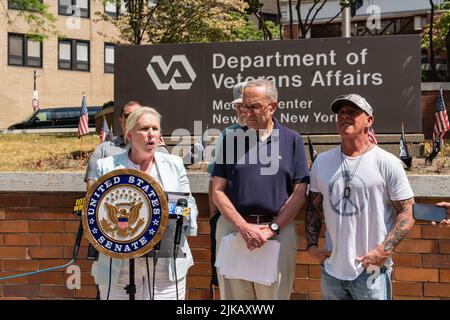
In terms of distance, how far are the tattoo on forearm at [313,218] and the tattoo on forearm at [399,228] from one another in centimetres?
48

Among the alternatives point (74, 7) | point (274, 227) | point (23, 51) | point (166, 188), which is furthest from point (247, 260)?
A: point (23, 51)

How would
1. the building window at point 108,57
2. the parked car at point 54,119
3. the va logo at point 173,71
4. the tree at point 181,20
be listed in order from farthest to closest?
the building window at point 108,57, the parked car at point 54,119, the tree at point 181,20, the va logo at point 173,71

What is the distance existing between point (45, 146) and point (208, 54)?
18.9 feet

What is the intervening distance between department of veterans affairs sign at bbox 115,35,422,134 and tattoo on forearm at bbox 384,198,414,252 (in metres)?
3.70

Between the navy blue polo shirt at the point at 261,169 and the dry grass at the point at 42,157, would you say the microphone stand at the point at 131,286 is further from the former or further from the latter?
the dry grass at the point at 42,157

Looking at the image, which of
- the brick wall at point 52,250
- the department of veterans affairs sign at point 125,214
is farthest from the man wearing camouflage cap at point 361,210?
the brick wall at point 52,250

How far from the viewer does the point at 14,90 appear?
38000 millimetres

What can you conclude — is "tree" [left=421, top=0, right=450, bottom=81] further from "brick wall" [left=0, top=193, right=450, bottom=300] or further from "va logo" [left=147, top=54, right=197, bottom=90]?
"brick wall" [left=0, top=193, right=450, bottom=300]

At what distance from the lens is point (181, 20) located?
82.0 ft

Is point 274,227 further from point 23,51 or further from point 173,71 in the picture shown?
point 23,51

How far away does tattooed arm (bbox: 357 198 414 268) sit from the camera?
12.4 ft

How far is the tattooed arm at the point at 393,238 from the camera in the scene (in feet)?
12.4

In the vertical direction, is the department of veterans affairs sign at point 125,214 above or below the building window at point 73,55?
below

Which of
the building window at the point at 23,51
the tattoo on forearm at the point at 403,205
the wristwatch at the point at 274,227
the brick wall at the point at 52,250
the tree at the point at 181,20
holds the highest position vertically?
the building window at the point at 23,51
